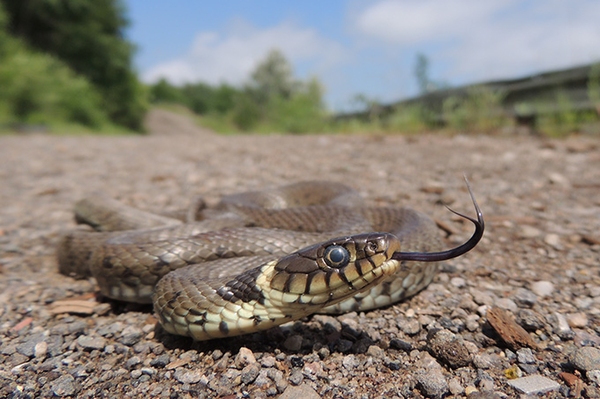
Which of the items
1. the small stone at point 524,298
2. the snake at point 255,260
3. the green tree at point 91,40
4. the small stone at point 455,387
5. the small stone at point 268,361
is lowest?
the small stone at point 455,387

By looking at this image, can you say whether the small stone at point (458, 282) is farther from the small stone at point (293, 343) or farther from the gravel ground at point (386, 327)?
the small stone at point (293, 343)

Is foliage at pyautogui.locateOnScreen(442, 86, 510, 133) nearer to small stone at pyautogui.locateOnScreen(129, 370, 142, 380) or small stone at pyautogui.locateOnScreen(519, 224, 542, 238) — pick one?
small stone at pyautogui.locateOnScreen(519, 224, 542, 238)

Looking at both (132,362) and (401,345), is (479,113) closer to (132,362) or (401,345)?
(401,345)

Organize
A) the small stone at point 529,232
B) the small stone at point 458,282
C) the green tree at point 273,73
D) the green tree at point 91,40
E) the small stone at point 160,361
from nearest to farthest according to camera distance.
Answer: the small stone at point 160,361
the small stone at point 458,282
the small stone at point 529,232
the green tree at point 91,40
the green tree at point 273,73

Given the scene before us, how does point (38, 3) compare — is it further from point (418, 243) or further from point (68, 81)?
point (418, 243)

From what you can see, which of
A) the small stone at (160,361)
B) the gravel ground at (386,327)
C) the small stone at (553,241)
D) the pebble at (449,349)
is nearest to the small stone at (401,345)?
the gravel ground at (386,327)

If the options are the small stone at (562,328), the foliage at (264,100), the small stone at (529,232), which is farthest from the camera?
the foliage at (264,100)

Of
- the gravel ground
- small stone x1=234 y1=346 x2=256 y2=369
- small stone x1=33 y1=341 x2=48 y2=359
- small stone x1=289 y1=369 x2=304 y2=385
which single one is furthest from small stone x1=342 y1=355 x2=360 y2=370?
small stone x1=33 y1=341 x2=48 y2=359
